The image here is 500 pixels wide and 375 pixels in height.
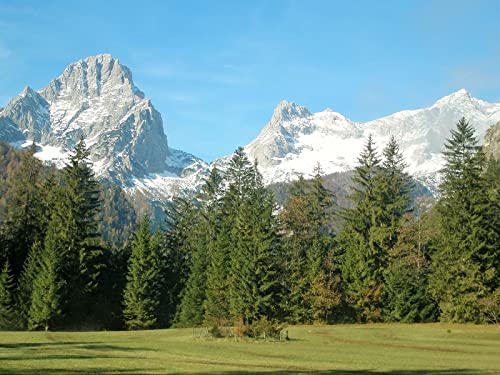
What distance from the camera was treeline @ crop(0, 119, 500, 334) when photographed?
68.1 metres

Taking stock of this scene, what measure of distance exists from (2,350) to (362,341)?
29.0 m

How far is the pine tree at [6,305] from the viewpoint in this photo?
67562mm

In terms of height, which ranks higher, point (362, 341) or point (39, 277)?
point (39, 277)

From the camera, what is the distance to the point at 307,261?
78062 millimetres

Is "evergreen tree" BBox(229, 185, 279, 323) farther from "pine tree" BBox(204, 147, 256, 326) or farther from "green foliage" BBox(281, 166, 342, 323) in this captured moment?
"green foliage" BBox(281, 166, 342, 323)

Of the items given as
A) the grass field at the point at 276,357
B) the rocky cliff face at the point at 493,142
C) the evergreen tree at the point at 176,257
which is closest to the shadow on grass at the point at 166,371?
the grass field at the point at 276,357

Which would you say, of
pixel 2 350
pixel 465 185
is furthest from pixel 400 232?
pixel 2 350

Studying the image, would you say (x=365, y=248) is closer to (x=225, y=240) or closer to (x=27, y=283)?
(x=225, y=240)

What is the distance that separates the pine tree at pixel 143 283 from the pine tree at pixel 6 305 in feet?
47.1

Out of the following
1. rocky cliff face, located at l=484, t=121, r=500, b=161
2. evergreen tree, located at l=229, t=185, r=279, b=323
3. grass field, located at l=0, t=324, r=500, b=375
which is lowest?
grass field, located at l=0, t=324, r=500, b=375

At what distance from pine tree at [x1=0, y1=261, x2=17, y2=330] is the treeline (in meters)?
0.14

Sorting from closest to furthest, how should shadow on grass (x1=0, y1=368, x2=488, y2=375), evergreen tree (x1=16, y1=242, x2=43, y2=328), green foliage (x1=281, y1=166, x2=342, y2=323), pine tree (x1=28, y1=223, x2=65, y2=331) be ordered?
shadow on grass (x1=0, y1=368, x2=488, y2=375) → pine tree (x1=28, y1=223, x2=65, y2=331) → evergreen tree (x1=16, y1=242, x2=43, y2=328) → green foliage (x1=281, y1=166, x2=342, y2=323)

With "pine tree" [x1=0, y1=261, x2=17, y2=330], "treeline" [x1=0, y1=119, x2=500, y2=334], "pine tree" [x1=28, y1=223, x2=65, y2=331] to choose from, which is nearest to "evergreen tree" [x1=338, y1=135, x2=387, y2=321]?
"treeline" [x1=0, y1=119, x2=500, y2=334]

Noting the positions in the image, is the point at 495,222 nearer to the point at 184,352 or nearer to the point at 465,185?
the point at 465,185
